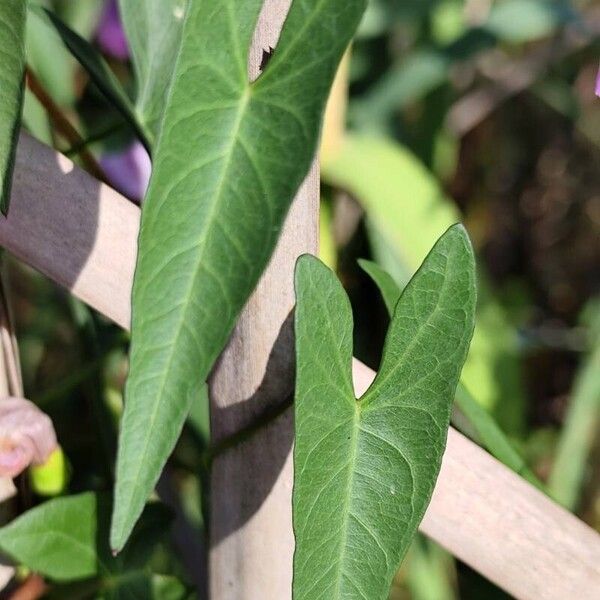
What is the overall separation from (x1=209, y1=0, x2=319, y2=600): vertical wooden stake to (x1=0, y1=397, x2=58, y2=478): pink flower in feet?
0.24

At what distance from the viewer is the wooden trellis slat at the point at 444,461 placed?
0.36 m

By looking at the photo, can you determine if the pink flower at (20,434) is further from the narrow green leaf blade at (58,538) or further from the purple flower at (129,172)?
the purple flower at (129,172)

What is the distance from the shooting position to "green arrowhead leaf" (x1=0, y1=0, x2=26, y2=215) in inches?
11.0

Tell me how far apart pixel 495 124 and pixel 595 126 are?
0.54ft

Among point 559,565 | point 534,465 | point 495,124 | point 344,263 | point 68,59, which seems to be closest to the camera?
point 559,565

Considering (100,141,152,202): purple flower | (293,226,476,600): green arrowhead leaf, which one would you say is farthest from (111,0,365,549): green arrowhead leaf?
(100,141,152,202): purple flower

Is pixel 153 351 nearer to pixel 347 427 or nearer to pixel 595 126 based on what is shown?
pixel 347 427

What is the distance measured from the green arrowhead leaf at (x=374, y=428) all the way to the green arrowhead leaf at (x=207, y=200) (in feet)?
0.11

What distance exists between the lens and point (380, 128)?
1.08 metres

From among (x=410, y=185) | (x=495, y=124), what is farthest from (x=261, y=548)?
(x=495, y=124)

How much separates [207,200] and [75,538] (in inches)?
7.8

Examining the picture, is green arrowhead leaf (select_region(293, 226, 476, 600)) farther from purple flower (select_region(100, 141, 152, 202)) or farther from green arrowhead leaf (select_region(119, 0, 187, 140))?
purple flower (select_region(100, 141, 152, 202))

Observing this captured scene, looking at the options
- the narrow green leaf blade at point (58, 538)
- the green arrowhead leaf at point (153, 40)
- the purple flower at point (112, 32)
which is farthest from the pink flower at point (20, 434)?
the purple flower at point (112, 32)

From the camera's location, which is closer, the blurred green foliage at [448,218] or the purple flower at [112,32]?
the blurred green foliage at [448,218]
